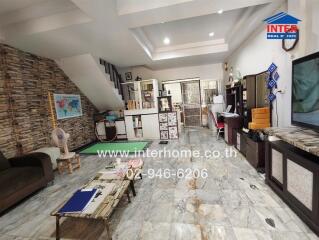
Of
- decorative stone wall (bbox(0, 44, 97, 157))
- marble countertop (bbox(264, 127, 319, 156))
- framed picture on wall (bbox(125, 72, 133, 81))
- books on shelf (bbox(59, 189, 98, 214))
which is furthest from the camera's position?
framed picture on wall (bbox(125, 72, 133, 81))

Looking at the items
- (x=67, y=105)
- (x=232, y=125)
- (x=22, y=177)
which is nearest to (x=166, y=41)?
(x=232, y=125)

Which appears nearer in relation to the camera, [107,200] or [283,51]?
[107,200]

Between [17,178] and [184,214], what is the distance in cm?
231

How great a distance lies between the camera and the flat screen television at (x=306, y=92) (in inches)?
63.7

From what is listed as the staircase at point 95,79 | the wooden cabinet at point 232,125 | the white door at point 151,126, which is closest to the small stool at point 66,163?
the staircase at point 95,79

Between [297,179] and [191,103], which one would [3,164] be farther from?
[191,103]

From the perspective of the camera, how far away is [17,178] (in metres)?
2.32

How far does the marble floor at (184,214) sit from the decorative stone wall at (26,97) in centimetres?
133

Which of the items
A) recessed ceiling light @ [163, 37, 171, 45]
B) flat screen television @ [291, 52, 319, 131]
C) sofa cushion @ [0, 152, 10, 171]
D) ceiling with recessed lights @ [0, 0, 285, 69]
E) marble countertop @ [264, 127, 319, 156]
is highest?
recessed ceiling light @ [163, 37, 171, 45]

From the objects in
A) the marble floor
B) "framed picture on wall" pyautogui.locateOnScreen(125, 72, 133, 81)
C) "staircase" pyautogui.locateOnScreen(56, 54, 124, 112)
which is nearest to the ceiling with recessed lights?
"staircase" pyautogui.locateOnScreen(56, 54, 124, 112)

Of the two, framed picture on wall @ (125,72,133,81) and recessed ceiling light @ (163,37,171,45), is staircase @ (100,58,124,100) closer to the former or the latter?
framed picture on wall @ (125,72,133,81)

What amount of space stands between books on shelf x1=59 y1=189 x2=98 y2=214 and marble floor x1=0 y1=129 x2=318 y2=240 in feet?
1.17

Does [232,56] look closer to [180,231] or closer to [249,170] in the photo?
[249,170]

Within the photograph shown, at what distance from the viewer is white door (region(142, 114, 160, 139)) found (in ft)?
17.6
